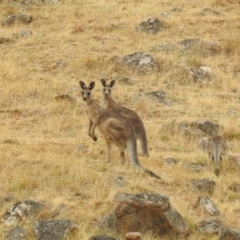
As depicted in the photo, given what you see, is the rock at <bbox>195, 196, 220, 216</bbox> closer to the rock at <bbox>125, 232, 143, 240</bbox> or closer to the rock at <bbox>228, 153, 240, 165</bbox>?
the rock at <bbox>125, 232, 143, 240</bbox>

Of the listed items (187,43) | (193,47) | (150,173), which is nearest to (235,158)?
(150,173)

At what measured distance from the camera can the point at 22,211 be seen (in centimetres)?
985

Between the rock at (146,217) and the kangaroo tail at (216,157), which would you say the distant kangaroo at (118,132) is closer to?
the kangaroo tail at (216,157)

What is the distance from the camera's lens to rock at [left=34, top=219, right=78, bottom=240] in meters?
9.17

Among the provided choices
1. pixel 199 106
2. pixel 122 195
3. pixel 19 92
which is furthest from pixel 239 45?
pixel 122 195

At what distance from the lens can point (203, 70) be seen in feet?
68.7

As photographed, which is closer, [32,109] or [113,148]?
[113,148]

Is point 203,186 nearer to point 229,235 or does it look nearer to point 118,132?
point 118,132

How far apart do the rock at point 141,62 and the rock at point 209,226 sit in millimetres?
11327

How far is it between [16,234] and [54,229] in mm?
520

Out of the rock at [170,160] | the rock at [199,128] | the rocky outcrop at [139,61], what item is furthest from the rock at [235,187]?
the rocky outcrop at [139,61]

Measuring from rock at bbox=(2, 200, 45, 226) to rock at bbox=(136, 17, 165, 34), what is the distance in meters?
15.3

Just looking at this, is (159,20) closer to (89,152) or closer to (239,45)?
(239,45)

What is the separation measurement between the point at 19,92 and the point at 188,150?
6.02 metres
